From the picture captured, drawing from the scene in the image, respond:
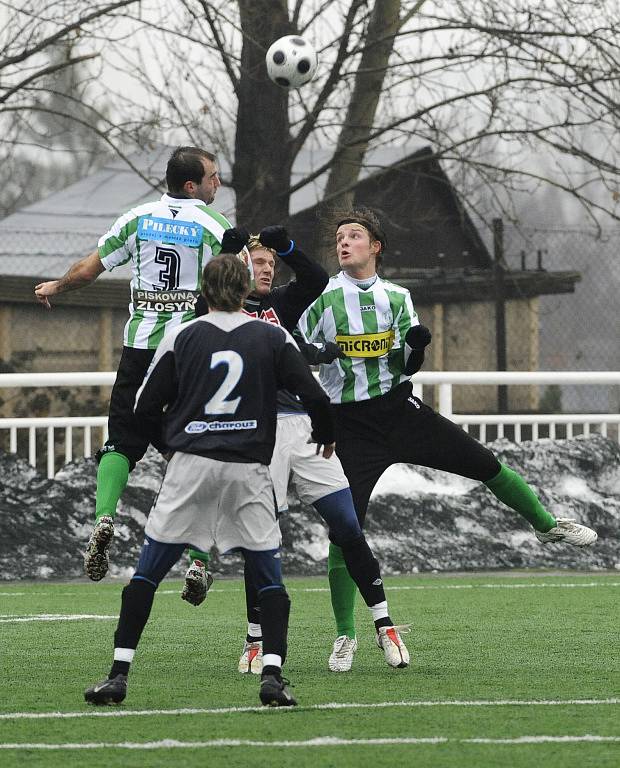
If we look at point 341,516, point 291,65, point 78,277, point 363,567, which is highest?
point 291,65

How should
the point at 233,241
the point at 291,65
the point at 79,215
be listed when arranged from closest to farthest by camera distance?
the point at 233,241 < the point at 291,65 < the point at 79,215

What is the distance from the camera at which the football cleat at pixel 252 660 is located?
6.43 m

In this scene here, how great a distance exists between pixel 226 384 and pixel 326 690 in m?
1.37

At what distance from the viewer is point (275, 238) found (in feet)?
19.6

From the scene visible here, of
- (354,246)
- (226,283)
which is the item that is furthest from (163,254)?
(226,283)

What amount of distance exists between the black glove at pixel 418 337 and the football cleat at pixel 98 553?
1571 mm

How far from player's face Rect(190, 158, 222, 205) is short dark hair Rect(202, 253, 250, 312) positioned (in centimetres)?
150

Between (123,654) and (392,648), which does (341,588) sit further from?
(123,654)

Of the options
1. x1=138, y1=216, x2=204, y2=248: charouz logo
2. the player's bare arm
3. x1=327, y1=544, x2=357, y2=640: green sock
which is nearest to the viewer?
x1=138, y1=216, x2=204, y2=248: charouz logo

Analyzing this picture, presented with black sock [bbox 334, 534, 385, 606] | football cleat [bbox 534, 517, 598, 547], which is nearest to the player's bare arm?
black sock [bbox 334, 534, 385, 606]

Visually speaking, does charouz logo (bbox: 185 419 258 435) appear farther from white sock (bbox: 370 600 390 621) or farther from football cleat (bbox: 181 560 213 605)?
white sock (bbox: 370 600 390 621)

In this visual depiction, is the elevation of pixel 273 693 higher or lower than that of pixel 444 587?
higher

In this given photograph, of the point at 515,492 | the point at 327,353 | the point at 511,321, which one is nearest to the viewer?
the point at 327,353

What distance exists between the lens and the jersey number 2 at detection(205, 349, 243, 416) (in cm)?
525
